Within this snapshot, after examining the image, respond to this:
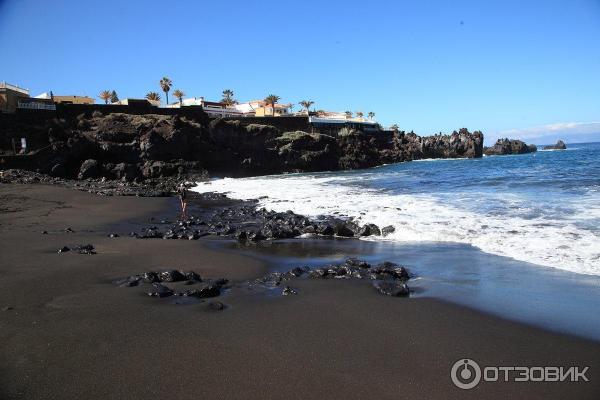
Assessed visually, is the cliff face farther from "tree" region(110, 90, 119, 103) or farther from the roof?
"tree" region(110, 90, 119, 103)

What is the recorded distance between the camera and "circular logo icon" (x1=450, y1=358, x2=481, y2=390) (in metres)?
4.05

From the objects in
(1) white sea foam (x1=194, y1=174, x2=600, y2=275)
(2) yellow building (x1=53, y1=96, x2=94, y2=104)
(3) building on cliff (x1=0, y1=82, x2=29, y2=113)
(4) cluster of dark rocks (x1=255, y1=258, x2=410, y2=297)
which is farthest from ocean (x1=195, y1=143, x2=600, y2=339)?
(2) yellow building (x1=53, y1=96, x2=94, y2=104)

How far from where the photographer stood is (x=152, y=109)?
47.3m

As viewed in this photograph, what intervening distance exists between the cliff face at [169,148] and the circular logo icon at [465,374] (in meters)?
35.6

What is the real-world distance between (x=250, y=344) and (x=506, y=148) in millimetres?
109154

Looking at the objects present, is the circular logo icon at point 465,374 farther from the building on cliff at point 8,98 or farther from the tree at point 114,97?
the tree at point 114,97

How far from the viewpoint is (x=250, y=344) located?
15.9ft

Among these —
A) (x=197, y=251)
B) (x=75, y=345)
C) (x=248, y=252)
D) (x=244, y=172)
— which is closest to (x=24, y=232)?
(x=197, y=251)

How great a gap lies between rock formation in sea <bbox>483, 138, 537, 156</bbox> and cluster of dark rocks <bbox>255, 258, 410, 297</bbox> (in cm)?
10008

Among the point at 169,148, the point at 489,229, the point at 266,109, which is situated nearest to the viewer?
the point at 489,229

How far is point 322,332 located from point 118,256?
5.85 metres

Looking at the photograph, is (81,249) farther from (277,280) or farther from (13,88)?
(13,88)

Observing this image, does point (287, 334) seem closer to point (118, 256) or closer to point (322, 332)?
point (322, 332)

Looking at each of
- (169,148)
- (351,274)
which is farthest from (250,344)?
(169,148)
